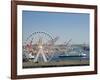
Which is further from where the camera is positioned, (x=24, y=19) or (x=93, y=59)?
(x=93, y=59)

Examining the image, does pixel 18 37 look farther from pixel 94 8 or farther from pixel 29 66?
pixel 94 8

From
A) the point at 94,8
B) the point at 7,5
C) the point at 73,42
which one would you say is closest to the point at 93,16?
the point at 94,8

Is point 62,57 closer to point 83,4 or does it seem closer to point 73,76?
point 73,76

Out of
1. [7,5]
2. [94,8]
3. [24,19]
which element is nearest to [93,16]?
[94,8]

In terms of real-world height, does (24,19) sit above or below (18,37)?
above

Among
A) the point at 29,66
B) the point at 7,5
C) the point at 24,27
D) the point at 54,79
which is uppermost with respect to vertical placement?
the point at 7,5

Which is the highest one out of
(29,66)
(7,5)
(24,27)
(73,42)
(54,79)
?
(7,5)
